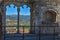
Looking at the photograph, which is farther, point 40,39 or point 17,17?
point 17,17

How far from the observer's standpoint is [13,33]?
12.3m

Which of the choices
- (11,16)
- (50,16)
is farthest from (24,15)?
(50,16)

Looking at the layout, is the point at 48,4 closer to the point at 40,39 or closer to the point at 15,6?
the point at 15,6

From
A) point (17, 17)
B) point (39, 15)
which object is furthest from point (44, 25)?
point (17, 17)

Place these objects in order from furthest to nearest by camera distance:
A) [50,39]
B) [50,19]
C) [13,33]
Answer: [50,19] < [13,33] < [50,39]

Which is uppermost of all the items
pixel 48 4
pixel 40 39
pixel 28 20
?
pixel 48 4

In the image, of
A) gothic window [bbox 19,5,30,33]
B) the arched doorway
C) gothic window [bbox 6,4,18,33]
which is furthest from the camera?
the arched doorway

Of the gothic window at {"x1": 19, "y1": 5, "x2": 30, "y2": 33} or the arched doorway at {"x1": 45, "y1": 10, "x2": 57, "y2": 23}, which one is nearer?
the gothic window at {"x1": 19, "y1": 5, "x2": 30, "y2": 33}

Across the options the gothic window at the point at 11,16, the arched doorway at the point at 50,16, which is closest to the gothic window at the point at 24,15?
the gothic window at the point at 11,16

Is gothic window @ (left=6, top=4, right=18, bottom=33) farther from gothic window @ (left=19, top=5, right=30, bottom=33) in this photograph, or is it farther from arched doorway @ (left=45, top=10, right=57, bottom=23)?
arched doorway @ (left=45, top=10, right=57, bottom=23)

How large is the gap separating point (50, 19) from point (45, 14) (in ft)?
1.49

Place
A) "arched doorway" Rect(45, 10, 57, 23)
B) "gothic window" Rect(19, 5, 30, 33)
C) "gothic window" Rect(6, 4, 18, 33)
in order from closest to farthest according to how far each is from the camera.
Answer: "gothic window" Rect(6, 4, 18, 33) < "gothic window" Rect(19, 5, 30, 33) < "arched doorway" Rect(45, 10, 57, 23)

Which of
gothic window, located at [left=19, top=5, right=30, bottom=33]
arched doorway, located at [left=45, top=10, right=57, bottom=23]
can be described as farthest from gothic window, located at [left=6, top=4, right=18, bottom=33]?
arched doorway, located at [left=45, top=10, right=57, bottom=23]

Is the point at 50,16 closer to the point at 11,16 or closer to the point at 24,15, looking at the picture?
the point at 24,15
